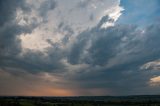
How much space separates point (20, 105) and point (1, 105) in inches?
559

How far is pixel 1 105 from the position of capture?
6781 inches

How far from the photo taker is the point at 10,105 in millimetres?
177625

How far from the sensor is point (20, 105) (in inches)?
7131

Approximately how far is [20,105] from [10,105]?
7.19 m

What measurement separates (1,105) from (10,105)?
7216 millimetres
